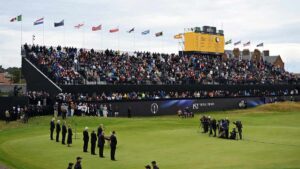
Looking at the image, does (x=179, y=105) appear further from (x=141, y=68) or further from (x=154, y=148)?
(x=154, y=148)

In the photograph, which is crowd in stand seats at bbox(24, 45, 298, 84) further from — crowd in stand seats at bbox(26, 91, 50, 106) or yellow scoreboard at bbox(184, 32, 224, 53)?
crowd in stand seats at bbox(26, 91, 50, 106)

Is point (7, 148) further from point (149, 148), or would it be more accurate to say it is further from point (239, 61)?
point (239, 61)

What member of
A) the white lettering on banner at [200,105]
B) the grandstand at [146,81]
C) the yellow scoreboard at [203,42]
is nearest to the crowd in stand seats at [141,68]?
the grandstand at [146,81]

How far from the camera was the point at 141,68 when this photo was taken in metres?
68.5

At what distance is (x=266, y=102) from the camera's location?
257ft

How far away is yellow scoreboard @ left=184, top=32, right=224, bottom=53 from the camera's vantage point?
87.7 m

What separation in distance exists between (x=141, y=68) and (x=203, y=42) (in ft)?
80.4

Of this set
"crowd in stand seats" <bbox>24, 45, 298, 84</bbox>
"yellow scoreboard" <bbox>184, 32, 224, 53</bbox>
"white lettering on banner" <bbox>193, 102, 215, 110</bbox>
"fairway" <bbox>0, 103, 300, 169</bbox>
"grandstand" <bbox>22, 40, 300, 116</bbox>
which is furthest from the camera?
"yellow scoreboard" <bbox>184, 32, 224, 53</bbox>

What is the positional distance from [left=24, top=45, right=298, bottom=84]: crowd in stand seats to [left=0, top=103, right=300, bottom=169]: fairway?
10.8 m

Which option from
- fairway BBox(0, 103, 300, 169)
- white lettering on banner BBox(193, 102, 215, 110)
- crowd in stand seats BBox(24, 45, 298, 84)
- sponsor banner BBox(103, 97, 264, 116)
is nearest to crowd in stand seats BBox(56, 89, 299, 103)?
sponsor banner BBox(103, 97, 264, 116)

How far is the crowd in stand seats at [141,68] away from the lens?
191 feet

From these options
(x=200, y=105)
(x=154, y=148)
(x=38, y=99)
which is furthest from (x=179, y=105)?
(x=154, y=148)

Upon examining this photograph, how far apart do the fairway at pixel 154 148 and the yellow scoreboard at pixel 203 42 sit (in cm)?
4013

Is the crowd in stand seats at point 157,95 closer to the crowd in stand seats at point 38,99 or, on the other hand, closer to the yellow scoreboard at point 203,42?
the crowd in stand seats at point 38,99
